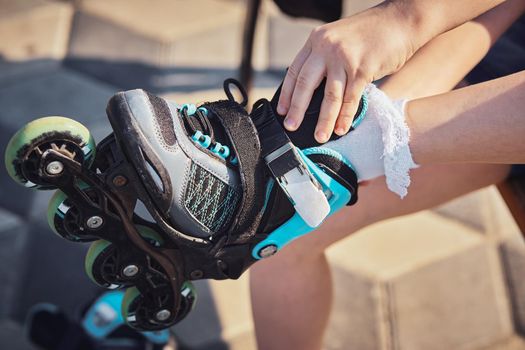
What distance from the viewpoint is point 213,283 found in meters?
1.50

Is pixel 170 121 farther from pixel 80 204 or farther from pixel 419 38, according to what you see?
pixel 419 38

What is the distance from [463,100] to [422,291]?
0.75 m

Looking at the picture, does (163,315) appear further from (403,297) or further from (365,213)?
(403,297)

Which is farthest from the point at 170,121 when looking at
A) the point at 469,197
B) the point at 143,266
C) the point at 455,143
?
the point at 469,197

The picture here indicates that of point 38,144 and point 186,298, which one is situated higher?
point 38,144

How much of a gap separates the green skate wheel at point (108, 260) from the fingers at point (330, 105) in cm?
29

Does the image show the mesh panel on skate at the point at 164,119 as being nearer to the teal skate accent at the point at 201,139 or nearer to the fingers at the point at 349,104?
the teal skate accent at the point at 201,139

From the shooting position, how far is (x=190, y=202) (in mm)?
858

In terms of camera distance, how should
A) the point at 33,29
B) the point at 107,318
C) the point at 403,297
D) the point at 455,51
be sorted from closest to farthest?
the point at 455,51 < the point at 107,318 < the point at 403,297 < the point at 33,29

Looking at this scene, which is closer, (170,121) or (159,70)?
(170,121)

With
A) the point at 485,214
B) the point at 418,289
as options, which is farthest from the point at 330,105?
the point at 485,214

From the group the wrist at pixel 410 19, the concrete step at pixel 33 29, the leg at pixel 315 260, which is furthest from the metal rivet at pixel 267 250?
the concrete step at pixel 33 29

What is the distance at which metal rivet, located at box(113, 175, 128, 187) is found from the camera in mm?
833

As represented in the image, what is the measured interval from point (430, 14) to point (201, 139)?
15.9 inches
